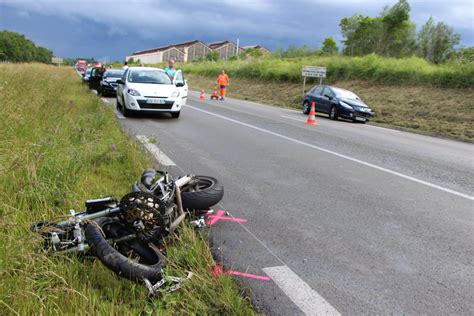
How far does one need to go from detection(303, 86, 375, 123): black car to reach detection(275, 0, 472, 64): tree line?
28503 millimetres

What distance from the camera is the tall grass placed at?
73.7ft

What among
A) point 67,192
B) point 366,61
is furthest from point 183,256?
point 366,61

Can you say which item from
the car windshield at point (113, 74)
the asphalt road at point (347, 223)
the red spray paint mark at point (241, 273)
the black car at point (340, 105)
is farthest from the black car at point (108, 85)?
the red spray paint mark at point (241, 273)

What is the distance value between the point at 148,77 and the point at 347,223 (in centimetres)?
1099

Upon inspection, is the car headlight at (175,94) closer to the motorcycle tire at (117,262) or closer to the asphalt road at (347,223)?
the asphalt road at (347,223)

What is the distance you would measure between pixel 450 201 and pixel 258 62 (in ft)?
125

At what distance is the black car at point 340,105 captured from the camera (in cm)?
1777

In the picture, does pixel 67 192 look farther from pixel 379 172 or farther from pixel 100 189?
pixel 379 172

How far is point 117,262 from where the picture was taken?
272cm

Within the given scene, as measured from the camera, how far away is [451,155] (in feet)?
33.2

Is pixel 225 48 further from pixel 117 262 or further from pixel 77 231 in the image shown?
pixel 117 262

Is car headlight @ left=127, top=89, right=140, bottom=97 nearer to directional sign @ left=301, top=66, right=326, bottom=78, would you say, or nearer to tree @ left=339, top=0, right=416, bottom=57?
directional sign @ left=301, top=66, right=326, bottom=78

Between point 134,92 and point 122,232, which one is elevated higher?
point 134,92


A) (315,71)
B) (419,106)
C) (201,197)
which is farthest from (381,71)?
(201,197)
